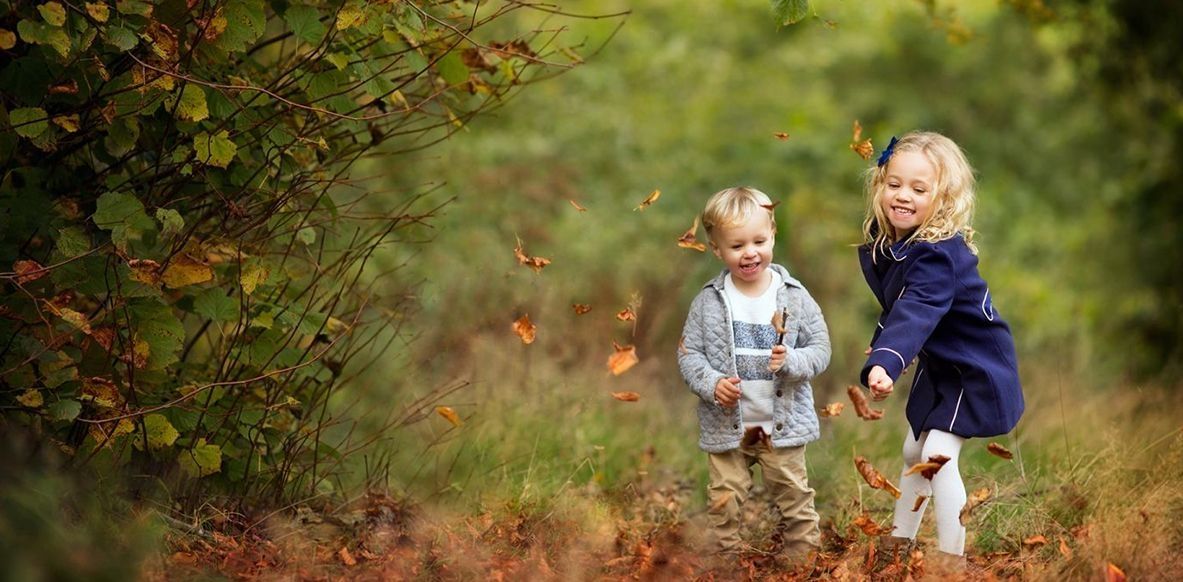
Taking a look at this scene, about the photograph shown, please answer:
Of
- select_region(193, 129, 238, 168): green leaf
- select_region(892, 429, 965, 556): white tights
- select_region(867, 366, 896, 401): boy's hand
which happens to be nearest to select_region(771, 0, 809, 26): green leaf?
select_region(867, 366, 896, 401): boy's hand

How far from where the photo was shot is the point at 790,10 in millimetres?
3730

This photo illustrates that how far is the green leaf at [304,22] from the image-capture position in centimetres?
382

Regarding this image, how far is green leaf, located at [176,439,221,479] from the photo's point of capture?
153 inches

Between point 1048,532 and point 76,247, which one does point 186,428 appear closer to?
point 76,247

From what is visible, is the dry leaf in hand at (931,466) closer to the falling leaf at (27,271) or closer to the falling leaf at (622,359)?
the falling leaf at (622,359)

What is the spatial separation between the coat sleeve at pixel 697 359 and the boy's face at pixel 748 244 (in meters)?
0.19

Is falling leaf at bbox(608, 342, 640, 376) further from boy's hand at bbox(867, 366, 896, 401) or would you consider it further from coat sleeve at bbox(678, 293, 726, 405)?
boy's hand at bbox(867, 366, 896, 401)

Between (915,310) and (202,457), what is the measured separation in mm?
2166

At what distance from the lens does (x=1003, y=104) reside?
1540 cm

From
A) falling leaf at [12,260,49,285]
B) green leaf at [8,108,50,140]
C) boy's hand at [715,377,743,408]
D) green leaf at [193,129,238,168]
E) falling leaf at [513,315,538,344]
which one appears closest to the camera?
falling leaf at [12,260,49,285]

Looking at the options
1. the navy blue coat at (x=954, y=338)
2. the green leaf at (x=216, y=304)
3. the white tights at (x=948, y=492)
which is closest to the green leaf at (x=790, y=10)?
the navy blue coat at (x=954, y=338)

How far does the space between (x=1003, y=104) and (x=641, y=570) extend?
500 inches

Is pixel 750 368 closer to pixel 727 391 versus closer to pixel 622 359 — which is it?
pixel 727 391

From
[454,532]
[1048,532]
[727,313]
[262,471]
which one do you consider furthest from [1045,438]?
[262,471]
